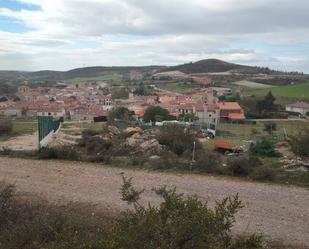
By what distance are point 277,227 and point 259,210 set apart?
3.87 feet

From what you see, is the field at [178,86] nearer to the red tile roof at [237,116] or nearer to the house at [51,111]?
the house at [51,111]

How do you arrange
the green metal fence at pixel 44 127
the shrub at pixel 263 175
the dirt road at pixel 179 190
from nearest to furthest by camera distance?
the dirt road at pixel 179 190 < the shrub at pixel 263 175 < the green metal fence at pixel 44 127

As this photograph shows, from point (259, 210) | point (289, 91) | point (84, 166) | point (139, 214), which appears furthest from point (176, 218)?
point (289, 91)

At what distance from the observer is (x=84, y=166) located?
16.2m

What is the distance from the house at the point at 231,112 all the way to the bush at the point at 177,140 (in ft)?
153

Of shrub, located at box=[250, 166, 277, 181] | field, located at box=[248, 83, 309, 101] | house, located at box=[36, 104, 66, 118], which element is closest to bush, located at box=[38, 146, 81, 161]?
shrub, located at box=[250, 166, 277, 181]

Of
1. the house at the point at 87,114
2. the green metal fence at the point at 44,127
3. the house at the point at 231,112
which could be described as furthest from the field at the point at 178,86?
the green metal fence at the point at 44,127

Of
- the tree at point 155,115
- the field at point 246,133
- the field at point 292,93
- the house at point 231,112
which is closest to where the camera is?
the field at point 246,133

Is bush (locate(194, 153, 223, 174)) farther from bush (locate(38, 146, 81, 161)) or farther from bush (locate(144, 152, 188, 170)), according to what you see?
bush (locate(38, 146, 81, 161))

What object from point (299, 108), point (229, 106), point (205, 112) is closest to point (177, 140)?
point (205, 112)

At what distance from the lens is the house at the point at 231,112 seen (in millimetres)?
75531

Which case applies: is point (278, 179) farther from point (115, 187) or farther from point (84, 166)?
point (84, 166)

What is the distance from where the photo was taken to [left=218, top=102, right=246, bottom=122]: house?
75.5m

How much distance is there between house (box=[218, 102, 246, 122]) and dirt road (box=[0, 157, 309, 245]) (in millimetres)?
59829
